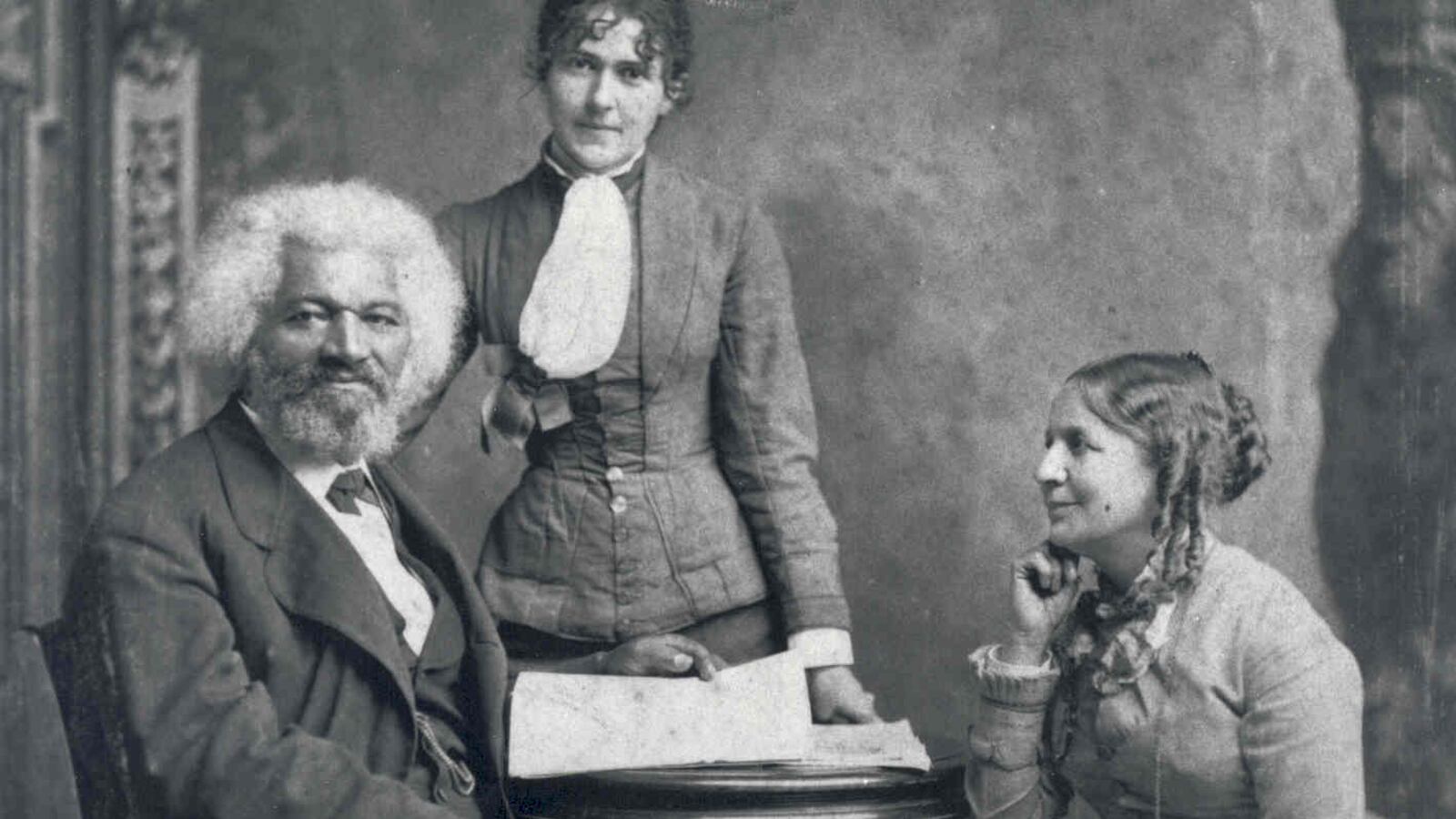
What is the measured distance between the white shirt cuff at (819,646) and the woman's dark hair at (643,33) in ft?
3.24

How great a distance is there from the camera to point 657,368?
117 inches

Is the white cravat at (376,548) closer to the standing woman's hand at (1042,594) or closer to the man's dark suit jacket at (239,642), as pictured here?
the man's dark suit jacket at (239,642)

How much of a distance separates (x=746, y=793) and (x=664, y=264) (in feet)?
3.22

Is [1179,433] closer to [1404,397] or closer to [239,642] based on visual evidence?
[1404,397]

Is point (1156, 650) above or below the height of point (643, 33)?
below

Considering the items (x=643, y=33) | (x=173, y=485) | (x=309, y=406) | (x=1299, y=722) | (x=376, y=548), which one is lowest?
(x=1299, y=722)

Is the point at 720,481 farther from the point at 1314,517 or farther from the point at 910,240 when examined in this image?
the point at 1314,517

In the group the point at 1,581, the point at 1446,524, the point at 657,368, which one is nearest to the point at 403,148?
the point at 657,368

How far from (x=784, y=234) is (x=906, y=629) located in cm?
77

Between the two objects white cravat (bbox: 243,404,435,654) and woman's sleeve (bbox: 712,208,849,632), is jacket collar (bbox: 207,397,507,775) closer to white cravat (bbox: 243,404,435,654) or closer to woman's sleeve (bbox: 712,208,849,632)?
white cravat (bbox: 243,404,435,654)

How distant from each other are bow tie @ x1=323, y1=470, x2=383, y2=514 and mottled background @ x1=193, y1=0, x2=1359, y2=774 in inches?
10.6

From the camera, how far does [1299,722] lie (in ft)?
7.98

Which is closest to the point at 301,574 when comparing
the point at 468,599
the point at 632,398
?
the point at 468,599

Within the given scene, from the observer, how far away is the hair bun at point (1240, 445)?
2701mm
